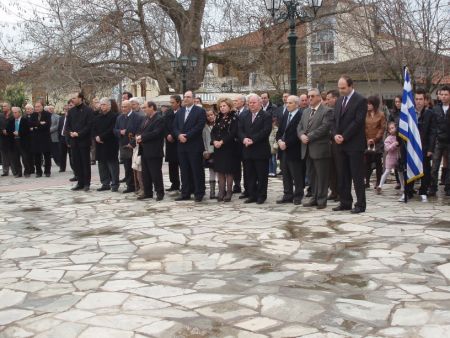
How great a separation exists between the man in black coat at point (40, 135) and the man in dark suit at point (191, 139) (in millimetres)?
5726

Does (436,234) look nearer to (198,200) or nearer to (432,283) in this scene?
(432,283)

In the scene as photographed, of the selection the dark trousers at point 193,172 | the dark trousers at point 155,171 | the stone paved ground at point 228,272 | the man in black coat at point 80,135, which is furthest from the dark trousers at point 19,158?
the dark trousers at point 193,172

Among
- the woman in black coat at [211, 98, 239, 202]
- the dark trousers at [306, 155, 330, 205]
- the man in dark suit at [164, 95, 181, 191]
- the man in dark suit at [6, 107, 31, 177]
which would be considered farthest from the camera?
the man in dark suit at [6, 107, 31, 177]

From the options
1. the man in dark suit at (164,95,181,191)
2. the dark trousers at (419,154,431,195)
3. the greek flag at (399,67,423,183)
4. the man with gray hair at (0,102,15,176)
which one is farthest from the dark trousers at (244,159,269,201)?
the man with gray hair at (0,102,15,176)

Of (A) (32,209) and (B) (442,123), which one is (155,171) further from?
(B) (442,123)

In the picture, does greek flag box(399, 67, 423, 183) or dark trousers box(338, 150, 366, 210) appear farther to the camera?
greek flag box(399, 67, 423, 183)

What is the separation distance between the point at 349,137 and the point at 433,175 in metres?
2.45

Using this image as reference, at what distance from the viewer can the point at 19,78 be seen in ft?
80.5

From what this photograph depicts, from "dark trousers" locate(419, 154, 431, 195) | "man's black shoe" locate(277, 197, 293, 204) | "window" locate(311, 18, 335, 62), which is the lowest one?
"man's black shoe" locate(277, 197, 293, 204)

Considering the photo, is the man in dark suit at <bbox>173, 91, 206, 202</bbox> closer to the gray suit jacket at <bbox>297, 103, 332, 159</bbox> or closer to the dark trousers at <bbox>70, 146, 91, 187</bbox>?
the gray suit jacket at <bbox>297, 103, 332, 159</bbox>

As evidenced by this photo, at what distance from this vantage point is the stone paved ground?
427cm

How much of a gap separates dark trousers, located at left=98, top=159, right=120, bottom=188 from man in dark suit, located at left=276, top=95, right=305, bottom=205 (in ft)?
12.4

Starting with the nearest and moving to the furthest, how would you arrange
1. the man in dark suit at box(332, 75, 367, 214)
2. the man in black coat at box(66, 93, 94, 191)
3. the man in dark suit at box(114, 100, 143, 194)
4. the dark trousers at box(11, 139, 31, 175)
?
the man in dark suit at box(332, 75, 367, 214) < the man in dark suit at box(114, 100, 143, 194) < the man in black coat at box(66, 93, 94, 191) < the dark trousers at box(11, 139, 31, 175)

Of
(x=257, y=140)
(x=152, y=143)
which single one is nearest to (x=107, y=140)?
(x=152, y=143)
